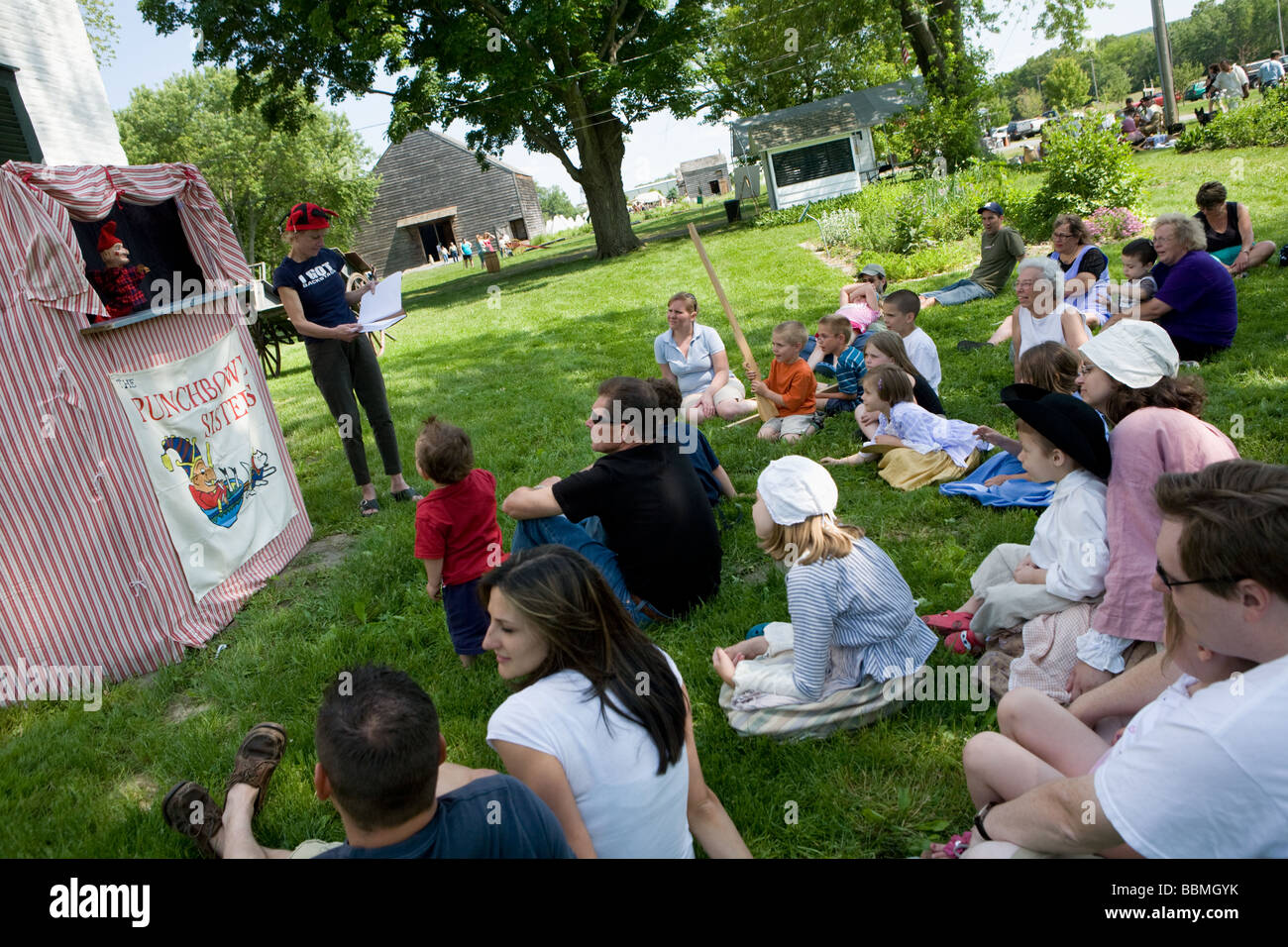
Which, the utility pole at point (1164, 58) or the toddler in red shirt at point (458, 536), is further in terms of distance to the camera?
the utility pole at point (1164, 58)

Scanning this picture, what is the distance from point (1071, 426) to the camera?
3.20 m

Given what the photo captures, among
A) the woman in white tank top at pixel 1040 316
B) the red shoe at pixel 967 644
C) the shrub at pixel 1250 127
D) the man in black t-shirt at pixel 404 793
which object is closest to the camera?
the man in black t-shirt at pixel 404 793

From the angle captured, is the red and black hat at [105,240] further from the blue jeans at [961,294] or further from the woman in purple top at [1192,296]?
the blue jeans at [961,294]

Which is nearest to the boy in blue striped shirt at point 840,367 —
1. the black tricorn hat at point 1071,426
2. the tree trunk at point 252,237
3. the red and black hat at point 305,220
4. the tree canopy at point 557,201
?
the black tricorn hat at point 1071,426

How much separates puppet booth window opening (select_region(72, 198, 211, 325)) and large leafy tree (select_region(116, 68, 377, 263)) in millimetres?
43020

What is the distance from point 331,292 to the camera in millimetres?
6234

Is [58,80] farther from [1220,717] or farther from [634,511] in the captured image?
[1220,717]

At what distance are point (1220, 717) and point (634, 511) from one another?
2666 millimetres

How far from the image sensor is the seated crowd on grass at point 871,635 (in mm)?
1688

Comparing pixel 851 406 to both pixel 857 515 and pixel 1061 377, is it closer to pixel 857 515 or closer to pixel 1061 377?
pixel 857 515

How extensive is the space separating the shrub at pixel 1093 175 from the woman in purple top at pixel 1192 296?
665 centimetres

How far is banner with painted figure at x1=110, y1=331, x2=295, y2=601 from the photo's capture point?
479 cm
